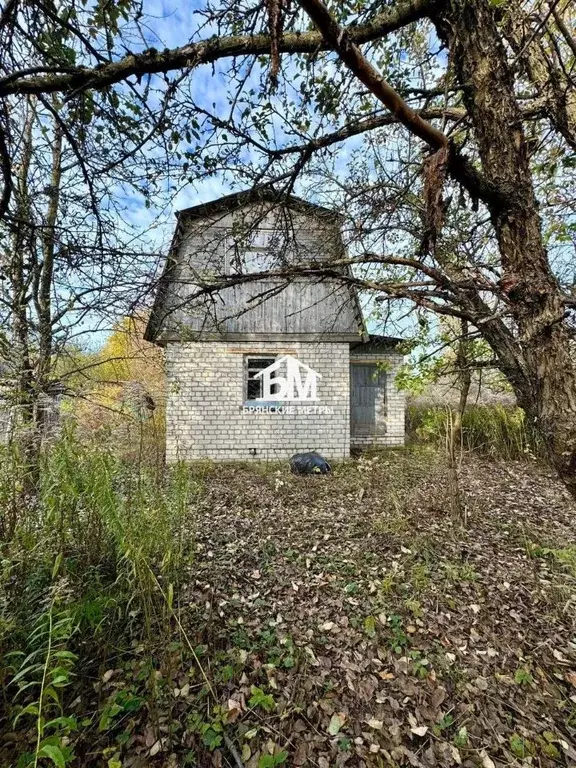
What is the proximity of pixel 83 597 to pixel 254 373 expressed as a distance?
5.55 m

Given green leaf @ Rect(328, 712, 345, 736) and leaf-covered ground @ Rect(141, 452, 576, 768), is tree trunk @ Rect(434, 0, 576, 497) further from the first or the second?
green leaf @ Rect(328, 712, 345, 736)

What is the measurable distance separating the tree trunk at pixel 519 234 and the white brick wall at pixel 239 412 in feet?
18.9

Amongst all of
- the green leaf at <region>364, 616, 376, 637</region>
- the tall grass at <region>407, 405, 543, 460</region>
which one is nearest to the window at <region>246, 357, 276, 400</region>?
the tall grass at <region>407, 405, 543, 460</region>

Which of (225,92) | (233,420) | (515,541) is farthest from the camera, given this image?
(233,420)

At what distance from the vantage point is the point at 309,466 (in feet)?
20.9

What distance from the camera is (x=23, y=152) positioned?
2.57m

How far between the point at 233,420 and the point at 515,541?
5047 mm

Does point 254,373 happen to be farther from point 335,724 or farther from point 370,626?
point 335,724

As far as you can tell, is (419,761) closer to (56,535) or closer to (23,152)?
(56,535)

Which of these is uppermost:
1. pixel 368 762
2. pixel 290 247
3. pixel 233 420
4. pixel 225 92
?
pixel 225 92

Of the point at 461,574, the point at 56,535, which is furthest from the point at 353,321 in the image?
the point at 56,535

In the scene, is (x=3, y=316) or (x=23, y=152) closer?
(x=23, y=152)

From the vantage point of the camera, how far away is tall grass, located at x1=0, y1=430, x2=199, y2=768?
63.2 inches

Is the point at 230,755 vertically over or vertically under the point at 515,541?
under
